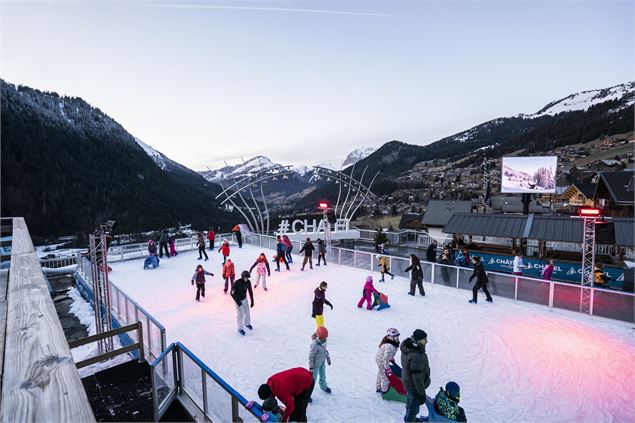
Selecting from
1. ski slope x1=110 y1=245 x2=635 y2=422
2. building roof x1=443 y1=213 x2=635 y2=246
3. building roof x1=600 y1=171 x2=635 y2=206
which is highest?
building roof x1=600 y1=171 x2=635 y2=206

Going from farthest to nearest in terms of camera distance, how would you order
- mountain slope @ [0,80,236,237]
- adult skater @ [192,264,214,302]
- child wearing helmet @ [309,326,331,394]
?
mountain slope @ [0,80,236,237] < adult skater @ [192,264,214,302] < child wearing helmet @ [309,326,331,394]

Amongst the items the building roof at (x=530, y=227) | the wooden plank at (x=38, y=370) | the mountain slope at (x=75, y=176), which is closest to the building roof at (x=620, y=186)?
the building roof at (x=530, y=227)

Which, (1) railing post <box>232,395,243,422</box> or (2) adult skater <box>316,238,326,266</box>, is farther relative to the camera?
(2) adult skater <box>316,238,326,266</box>

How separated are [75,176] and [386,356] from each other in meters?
110

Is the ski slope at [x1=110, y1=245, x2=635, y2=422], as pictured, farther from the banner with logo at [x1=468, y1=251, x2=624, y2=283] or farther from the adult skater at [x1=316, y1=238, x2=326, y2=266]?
the banner with logo at [x1=468, y1=251, x2=624, y2=283]

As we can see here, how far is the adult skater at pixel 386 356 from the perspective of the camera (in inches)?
234

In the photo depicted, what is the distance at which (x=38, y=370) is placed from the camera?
3.75 feet

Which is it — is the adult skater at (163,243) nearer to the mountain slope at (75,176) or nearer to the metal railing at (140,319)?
the metal railing at (140,319)

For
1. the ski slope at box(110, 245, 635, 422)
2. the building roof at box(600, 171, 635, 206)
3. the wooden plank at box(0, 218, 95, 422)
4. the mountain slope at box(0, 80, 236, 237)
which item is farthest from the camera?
the mountain slope at box(0, 80, 236, 237)

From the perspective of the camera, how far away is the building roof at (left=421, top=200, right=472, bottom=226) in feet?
112

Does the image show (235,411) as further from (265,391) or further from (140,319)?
(140,319)

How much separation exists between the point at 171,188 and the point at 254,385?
120 m

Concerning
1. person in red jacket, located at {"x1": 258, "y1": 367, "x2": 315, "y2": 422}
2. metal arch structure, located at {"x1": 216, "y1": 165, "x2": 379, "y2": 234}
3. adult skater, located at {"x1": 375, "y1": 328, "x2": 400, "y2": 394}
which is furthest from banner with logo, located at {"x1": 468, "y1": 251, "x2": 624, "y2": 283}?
person in red jacket, located at {"x1": 258, "y1": 367, "x2": 315, "y2": 422}

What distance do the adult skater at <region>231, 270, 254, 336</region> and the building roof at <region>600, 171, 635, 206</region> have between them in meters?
33.0
